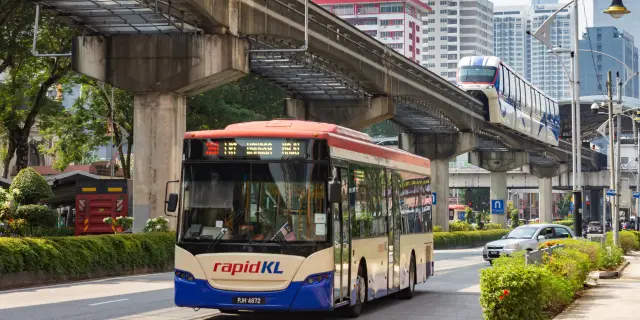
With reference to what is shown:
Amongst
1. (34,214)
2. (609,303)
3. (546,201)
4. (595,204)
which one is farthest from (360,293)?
(595,204)

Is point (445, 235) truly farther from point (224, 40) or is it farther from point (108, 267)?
point (108, 267)

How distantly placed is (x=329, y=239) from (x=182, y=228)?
2.08 meters

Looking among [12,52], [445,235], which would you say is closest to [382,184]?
[12,52]

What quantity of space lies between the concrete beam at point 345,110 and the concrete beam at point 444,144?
1993 cm

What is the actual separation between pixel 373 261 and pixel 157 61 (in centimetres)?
2040

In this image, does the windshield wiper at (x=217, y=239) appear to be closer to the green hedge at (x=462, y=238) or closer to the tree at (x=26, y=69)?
the tree at (x=26, y=69)

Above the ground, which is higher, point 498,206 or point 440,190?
point 440,190

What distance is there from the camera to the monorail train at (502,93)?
68875 millimetres


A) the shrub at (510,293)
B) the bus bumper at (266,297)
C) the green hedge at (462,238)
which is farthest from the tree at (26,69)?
the shrub at (510,293)

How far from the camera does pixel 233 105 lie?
57562 millimetres

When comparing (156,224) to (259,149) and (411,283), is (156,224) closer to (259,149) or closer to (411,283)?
(411,283)

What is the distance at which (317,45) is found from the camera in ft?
141

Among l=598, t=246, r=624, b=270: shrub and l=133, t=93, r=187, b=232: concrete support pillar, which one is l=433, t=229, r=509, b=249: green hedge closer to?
l=133, t=93, r=187, b=232: concrete support pillar

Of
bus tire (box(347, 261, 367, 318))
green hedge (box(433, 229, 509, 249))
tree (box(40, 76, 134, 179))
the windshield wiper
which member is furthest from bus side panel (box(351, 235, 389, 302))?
green hedge (box(433, 229, 509, 249))
